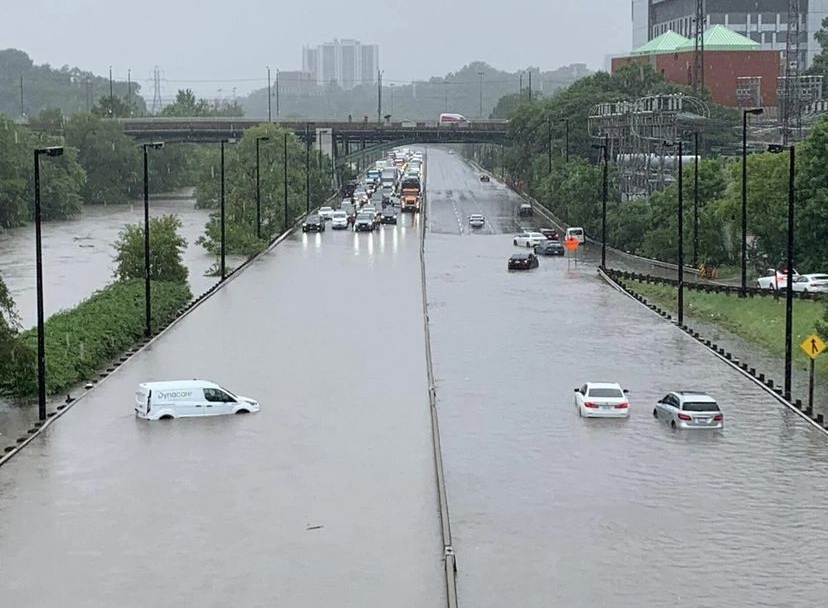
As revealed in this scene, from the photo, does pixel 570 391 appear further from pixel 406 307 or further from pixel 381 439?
pixel 406 307

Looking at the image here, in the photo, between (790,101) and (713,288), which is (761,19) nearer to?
(790,101)

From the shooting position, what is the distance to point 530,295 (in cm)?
5209

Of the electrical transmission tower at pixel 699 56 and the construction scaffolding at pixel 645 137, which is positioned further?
the electrical transmission tower at pixel 699 56

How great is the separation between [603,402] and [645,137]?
174 ft

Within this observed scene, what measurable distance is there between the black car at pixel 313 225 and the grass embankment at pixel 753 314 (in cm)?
→ 2792

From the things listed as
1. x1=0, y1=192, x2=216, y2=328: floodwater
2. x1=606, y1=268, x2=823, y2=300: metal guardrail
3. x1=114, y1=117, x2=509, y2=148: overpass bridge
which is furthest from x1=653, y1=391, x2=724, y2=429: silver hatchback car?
x1=114, y1=117, x2=509, y2=148: overpass bridge

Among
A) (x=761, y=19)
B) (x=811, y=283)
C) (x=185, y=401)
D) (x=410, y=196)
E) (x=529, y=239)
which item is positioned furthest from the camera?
(x=761, y=19)

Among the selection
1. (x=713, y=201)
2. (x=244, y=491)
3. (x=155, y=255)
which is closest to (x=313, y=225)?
(x=713, y=201)

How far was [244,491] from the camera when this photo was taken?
2381 cm

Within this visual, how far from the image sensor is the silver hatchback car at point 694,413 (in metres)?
28.8

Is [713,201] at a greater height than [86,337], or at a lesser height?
greater

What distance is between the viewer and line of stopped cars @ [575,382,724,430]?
28797 mm

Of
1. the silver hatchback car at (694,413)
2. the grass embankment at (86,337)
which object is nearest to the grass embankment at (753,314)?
the silver hatchback car at (694,413)

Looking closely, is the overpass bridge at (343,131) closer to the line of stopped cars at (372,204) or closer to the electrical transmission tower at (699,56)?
the line of stopped cars at (372,204)
